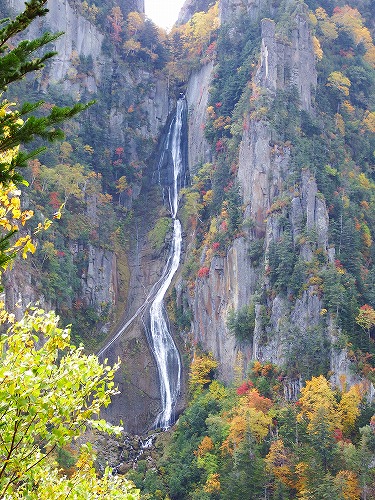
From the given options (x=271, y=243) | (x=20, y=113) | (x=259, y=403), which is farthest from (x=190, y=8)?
(x=20, y=113)

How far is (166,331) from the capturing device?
169ft

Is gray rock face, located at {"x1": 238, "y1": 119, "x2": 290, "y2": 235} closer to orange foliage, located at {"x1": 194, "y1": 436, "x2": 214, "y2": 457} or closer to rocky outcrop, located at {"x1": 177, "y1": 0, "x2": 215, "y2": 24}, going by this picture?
orange foliage, located at {"x1": 194, "y1": 436, "x2": 214, "y2": 457}

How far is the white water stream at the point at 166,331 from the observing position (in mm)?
45812

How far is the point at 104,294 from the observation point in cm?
5416

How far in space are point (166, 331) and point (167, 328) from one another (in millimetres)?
396

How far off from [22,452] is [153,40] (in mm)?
77489

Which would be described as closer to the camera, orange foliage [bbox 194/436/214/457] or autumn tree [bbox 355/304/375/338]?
orange foliage [bbox 194/436/214/457]

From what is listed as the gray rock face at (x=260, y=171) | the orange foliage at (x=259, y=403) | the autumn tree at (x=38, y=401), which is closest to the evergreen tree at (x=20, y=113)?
the autumn tree at (x=38, y=401)

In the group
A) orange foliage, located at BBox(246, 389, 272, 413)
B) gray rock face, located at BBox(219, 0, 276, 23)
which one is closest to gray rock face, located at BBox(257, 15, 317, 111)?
gray rock face, located at BBox(219, 0, 276, 23)

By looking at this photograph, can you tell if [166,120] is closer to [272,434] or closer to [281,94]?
[281,94]

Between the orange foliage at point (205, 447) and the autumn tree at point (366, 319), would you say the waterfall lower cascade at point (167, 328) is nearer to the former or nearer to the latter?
the orange foliage at point (205, 447)

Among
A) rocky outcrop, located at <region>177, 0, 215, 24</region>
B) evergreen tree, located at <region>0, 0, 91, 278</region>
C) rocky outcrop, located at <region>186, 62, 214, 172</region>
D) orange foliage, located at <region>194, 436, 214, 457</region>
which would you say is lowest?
orange foliage, located at <region>194, 436, 214, 457</region>

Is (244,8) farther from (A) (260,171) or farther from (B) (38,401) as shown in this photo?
(B) (38,401)

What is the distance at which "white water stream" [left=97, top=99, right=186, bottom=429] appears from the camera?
150 feet
